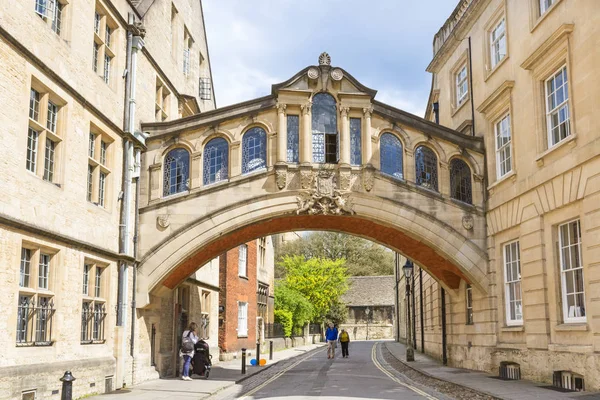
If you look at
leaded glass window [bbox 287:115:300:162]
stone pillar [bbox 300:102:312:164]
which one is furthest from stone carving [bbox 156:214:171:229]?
stone pillar [bbox 300:102:312:164]

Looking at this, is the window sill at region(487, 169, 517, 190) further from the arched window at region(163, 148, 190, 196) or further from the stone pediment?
the arched window at region(163, 148, 190, 196)

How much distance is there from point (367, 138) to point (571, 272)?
7.15m

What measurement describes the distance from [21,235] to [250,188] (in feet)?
27.5

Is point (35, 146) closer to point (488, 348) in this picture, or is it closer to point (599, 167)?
point (599, 167)

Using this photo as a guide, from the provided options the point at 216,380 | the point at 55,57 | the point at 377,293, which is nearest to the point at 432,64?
the point at 216,380

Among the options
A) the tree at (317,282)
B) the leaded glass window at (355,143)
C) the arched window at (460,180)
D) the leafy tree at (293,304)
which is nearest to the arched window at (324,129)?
the leaded glass window at (355,143)

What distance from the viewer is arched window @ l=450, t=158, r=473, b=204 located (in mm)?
20469

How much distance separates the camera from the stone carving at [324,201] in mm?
19500

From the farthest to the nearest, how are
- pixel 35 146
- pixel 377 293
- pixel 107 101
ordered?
pixel 377 293 → pixel 107 101 → pixel 35 146

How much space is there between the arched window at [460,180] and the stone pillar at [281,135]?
517 cm

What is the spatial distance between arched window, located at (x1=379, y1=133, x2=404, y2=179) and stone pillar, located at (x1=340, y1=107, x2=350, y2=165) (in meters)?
1.04

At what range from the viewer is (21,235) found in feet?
38.8

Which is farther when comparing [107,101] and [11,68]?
[107,101]

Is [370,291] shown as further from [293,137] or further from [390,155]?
[293,137]
